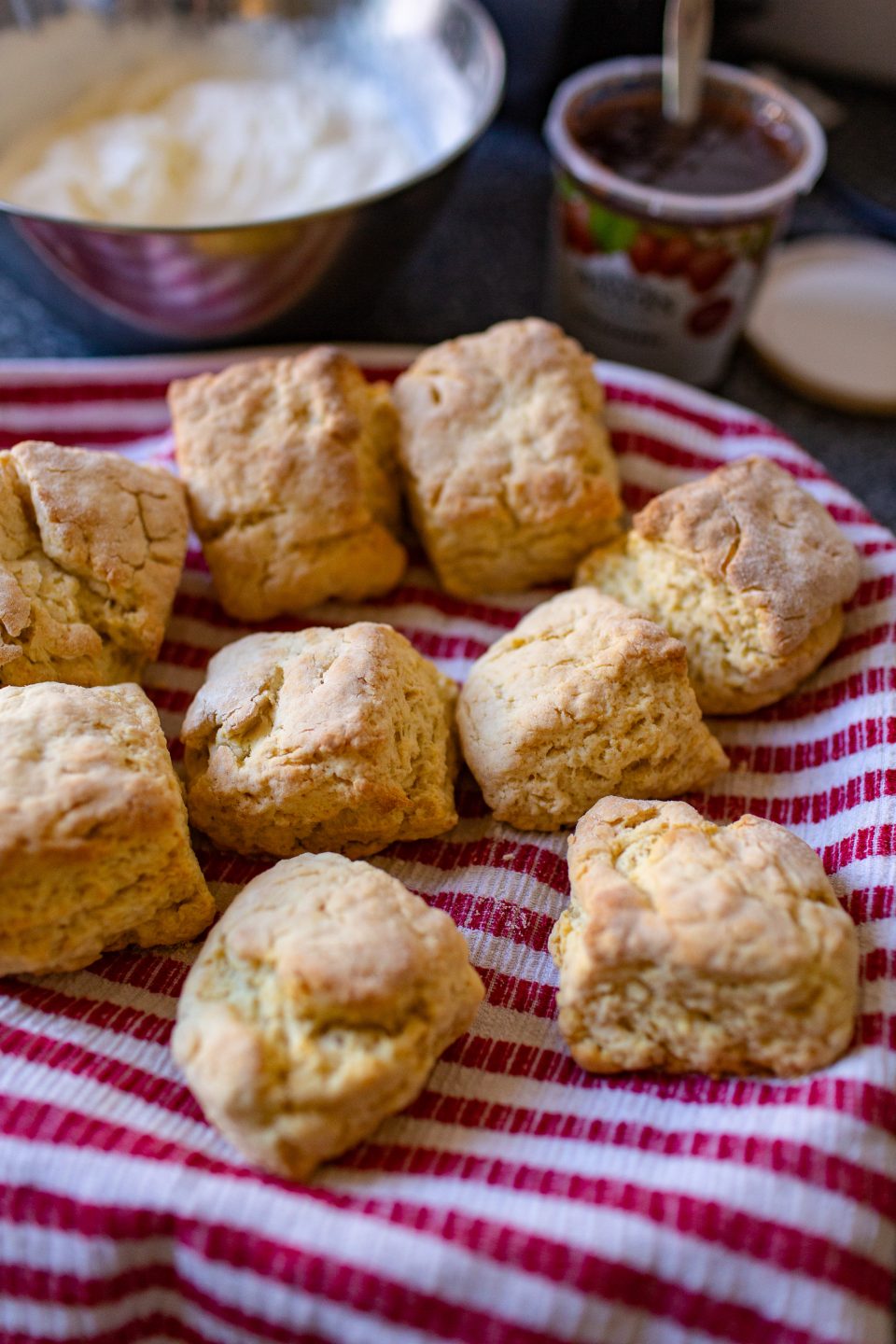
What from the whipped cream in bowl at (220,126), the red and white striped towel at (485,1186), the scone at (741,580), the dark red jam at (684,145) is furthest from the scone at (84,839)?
the dark red jam at (684,145)

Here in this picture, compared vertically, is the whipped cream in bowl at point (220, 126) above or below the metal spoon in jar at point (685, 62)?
below

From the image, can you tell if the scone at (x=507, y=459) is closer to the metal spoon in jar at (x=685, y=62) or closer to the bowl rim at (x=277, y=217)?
the bowl rim at (x=277, y=217)

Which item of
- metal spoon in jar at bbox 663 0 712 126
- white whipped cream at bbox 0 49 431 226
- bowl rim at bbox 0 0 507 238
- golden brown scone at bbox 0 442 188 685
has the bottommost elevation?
golden brown scone at bbox 0 442 188 685

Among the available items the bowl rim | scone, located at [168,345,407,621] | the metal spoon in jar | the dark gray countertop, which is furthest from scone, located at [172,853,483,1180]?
the metal spoon in jar

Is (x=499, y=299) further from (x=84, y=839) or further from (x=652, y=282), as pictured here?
(x=84, y=839)

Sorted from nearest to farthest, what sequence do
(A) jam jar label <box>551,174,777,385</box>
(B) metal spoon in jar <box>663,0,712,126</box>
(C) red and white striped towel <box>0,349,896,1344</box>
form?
(C) red and white striped towel <box>0,349,896,1344</box> < (A) jam jar label <box>551,174,777,385</box> < (B) metal spoon in jar <box>663,0,712,126</box>

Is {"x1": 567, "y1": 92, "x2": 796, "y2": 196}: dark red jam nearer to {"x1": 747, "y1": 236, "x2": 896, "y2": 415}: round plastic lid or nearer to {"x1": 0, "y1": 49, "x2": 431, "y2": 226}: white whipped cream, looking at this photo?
{"x1": 747, "y1": 236, "x2": 896, "y2": 415}: round plastic lid
